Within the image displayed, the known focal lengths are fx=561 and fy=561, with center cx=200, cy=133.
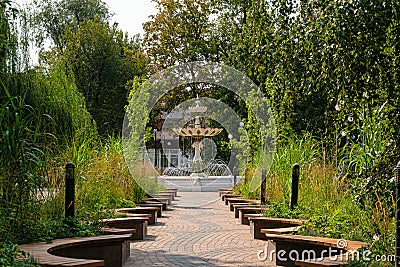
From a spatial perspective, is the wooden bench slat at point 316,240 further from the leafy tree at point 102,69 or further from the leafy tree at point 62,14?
the leafy tree at point 62,14

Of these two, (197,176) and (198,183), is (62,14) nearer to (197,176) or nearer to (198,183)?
(197,176)

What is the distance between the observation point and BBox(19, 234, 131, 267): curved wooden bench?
18.9 ft

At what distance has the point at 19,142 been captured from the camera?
5980 millimetres

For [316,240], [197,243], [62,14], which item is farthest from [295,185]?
[62,14]

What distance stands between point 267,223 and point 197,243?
3.80 ft

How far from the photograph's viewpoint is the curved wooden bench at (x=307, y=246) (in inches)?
240

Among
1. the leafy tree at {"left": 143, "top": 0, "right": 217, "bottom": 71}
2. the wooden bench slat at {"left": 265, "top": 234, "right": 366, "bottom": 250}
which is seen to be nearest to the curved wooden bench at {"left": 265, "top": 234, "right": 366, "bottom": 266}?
the wooden bench slat at {"left": 265, "top": 234, "right": 366, "bottom": 250}

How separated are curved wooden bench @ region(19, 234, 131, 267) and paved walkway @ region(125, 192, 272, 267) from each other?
396mm

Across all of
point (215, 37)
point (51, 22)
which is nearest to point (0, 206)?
point (215, 37)

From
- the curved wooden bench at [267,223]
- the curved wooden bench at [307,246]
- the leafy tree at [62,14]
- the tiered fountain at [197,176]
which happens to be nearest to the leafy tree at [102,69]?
the leafy tree at [62,14]

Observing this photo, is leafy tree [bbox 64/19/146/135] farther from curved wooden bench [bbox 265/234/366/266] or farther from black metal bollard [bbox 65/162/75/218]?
curved wooden bench [bbox 265/234/366/266]

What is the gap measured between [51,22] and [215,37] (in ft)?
42.1

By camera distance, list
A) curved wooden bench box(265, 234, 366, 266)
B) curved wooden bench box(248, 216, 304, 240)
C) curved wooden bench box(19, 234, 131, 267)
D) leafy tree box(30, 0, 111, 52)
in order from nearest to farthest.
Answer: curved wooden bench box(19, 234, 131, 267) < curved wooden bench box(265, 234, 366, 266) < curved wooden bench box(248, 216, 304, 240) < leafy tree box(30, 0, 111, 52)

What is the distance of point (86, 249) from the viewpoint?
6445 millimetres
